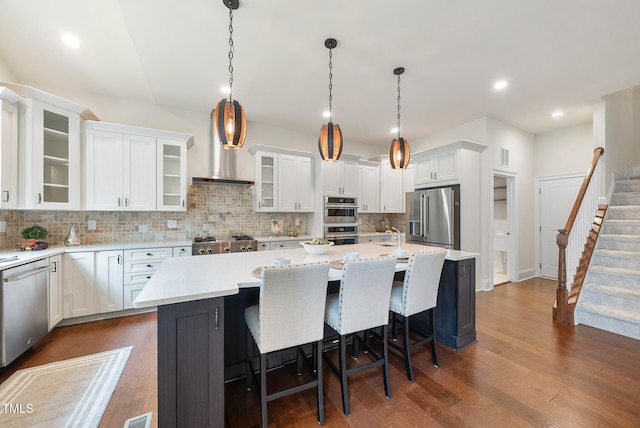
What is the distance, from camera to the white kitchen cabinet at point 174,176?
3.64m

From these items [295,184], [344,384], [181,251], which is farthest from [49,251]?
[344,384]

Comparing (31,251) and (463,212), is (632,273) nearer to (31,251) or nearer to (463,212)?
(463,212)

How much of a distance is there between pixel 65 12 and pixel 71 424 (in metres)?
3.20

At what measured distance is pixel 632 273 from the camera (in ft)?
9.89

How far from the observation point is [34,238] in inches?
118

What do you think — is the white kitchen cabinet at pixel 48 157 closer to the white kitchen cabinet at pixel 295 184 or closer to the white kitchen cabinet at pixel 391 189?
the white kitchen cabinet at pixel 295 184

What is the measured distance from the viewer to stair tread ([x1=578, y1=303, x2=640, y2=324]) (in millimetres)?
2740

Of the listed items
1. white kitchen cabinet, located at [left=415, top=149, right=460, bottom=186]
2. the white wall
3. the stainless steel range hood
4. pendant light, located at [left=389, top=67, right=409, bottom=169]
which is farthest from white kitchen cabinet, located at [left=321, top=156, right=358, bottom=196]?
the white wall

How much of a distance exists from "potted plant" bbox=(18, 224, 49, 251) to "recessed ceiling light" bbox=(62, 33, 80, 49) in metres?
2.06

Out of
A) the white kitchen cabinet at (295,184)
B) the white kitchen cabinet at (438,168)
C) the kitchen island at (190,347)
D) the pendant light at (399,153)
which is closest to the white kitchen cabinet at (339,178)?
the white kitchen cabinet at (295,184)

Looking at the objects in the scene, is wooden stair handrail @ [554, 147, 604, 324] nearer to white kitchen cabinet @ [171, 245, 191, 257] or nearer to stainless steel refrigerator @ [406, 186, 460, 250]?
stainless steel refrigerator @ [406, 186, 460, 250]

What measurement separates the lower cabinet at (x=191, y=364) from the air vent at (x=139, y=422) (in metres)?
0.46

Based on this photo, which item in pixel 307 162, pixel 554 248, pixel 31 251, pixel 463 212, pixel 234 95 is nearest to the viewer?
pixel 31 251

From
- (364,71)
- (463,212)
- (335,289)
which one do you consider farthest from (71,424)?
(463,212)
